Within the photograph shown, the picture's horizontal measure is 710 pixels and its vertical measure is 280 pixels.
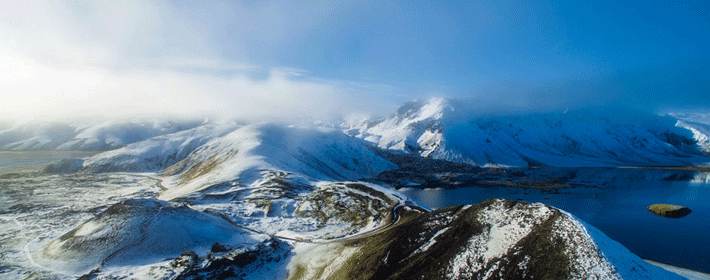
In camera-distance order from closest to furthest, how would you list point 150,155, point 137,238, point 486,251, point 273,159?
point 486,251
point 137,238
point 273,159
point 150,155

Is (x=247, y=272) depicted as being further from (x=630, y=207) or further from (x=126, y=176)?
(x=126, y=176)

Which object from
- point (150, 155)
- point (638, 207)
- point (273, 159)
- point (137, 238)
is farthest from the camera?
point (150, 155)

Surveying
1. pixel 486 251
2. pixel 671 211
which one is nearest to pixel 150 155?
pixel 486 251

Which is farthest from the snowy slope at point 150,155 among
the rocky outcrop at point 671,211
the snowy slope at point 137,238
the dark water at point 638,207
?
the rocky outcrop at point 671,211

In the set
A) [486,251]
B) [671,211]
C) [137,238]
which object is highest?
[671,211]

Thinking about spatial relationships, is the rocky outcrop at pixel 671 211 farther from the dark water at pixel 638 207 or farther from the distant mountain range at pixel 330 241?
the distant mountain range at pixel 330 241

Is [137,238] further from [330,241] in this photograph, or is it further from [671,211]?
[671,211]

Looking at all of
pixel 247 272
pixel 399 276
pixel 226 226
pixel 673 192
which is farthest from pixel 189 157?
pixel 673 192

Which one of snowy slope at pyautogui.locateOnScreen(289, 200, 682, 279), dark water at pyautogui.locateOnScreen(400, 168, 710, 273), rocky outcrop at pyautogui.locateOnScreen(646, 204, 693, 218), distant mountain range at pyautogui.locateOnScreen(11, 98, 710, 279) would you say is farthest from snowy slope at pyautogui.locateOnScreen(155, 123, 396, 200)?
rocky outcrop at pyautogui.locateOnScreen(646, 204, 693, 218)

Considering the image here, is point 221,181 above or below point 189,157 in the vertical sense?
below
